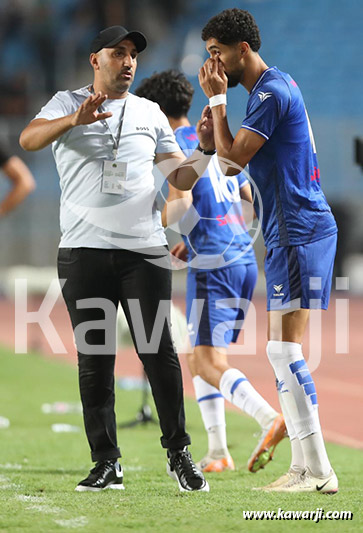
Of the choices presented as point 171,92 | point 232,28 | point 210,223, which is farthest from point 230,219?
point 232,28

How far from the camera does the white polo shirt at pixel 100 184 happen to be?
4.75m

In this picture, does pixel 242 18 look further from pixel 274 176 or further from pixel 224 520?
pixel 224 520

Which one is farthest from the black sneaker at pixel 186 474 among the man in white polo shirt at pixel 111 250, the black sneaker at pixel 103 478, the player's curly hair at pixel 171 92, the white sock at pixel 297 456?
the player's curly hair at pixel 171 92

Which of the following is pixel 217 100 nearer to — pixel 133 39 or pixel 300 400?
pixel 133 39

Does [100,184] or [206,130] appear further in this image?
[206,130]

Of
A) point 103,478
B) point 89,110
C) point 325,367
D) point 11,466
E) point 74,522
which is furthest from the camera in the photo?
point 325,367

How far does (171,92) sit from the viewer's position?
628 cm

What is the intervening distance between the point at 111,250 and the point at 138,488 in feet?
4.12

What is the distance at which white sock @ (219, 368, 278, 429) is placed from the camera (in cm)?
571

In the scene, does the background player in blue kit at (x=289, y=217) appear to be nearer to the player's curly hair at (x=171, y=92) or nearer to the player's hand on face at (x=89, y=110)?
the player's hand on face at (x=89, y=110)

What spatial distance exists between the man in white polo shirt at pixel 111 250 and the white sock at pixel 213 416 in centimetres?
127

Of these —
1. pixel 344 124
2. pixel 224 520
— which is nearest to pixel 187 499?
pixel 224 520

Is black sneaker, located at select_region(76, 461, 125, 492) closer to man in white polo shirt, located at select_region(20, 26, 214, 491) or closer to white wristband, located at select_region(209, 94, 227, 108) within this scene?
man in white polo shirt, located at select_region(20, 26, 214, 491)

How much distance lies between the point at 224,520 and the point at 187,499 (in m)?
0.58
